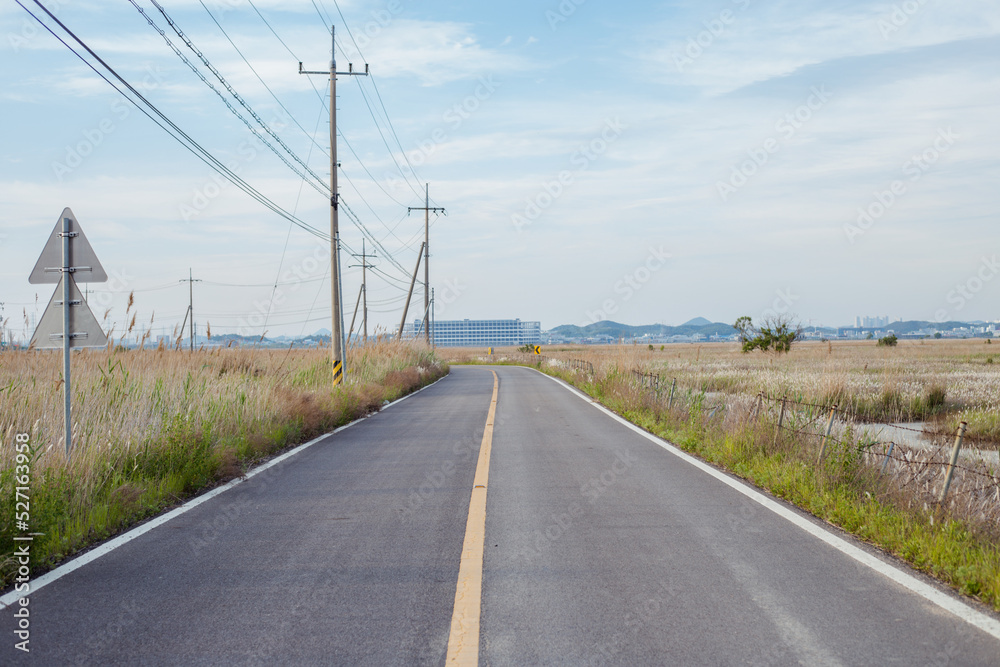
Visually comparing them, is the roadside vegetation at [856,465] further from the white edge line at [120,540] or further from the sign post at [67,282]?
the sign post at [67,282]

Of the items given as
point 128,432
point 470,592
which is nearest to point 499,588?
point 470,592

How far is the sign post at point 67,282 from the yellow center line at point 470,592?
446 centimetres

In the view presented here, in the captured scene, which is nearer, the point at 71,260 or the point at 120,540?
the point at 120,540

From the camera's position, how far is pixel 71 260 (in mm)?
7258

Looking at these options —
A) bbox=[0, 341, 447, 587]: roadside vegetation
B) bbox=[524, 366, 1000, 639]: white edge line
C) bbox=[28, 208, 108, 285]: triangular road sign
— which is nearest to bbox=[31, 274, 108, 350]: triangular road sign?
bbox=[28, 208, 108, 285]: triangular road sign

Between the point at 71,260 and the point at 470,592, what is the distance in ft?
19.0

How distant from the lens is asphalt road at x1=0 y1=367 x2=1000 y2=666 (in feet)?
11.5

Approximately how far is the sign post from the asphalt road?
2.28 metres

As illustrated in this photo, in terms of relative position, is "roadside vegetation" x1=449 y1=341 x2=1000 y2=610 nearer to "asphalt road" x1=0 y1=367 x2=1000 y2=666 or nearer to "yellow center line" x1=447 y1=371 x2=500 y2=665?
"asphalt road" x1=0 y1=367 x2=1000 y2=666

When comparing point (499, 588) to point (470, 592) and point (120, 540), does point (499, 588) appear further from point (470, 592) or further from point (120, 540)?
point (120, 540)

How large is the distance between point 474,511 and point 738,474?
12.3ft

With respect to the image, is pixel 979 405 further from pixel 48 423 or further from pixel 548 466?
pixel 48 423

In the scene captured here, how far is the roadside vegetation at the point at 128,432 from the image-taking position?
18.9 feet

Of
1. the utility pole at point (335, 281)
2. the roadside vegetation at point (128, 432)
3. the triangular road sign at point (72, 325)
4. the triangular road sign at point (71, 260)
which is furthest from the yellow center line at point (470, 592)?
the utility pole at point (335, 281)
